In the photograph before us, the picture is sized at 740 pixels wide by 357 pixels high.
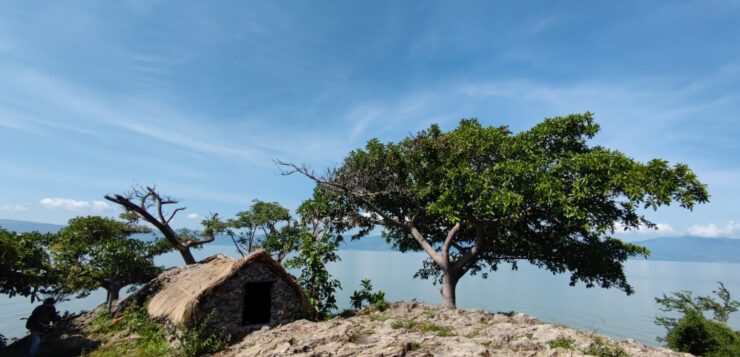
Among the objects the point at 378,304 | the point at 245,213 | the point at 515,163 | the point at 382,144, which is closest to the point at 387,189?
the point at 382,144

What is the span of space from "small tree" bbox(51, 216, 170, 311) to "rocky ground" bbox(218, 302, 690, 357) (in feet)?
32.5

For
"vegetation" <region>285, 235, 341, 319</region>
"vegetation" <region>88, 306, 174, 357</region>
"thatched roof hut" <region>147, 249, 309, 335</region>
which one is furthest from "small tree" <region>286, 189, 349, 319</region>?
"vegetation" <region>88, 306, 174, 357</region>

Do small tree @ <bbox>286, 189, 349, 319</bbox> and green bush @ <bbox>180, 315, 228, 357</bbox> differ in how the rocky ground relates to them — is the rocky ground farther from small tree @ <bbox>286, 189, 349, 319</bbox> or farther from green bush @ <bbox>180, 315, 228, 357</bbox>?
small tree @ <bbox>286, 189, 349, 319</bbox>

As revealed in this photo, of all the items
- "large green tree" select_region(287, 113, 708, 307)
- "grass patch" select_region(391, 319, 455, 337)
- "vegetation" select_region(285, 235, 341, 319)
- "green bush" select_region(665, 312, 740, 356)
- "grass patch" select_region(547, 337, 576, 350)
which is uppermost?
"large green tree" select_region(287, 113, 708, 307)

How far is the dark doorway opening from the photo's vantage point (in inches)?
763

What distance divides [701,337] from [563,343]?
37.7 ft

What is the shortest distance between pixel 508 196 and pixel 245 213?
25.8 metres

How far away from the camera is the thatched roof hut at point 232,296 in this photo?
16.0 metres

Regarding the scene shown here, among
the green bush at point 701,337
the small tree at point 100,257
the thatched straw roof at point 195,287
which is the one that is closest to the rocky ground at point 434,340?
the thatched straw roof at point 195,287

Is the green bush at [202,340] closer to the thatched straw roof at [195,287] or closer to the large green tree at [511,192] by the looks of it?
the thatched straw roof at [195,287]

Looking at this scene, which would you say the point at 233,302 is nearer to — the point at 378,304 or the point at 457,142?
the point at 378,304

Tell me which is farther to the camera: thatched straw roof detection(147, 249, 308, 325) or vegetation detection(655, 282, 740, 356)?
vegetation detection(655, 282, 740, 356)

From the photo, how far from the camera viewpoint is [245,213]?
36.1 meters

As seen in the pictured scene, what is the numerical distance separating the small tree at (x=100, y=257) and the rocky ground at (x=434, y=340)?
9917 millimetres
